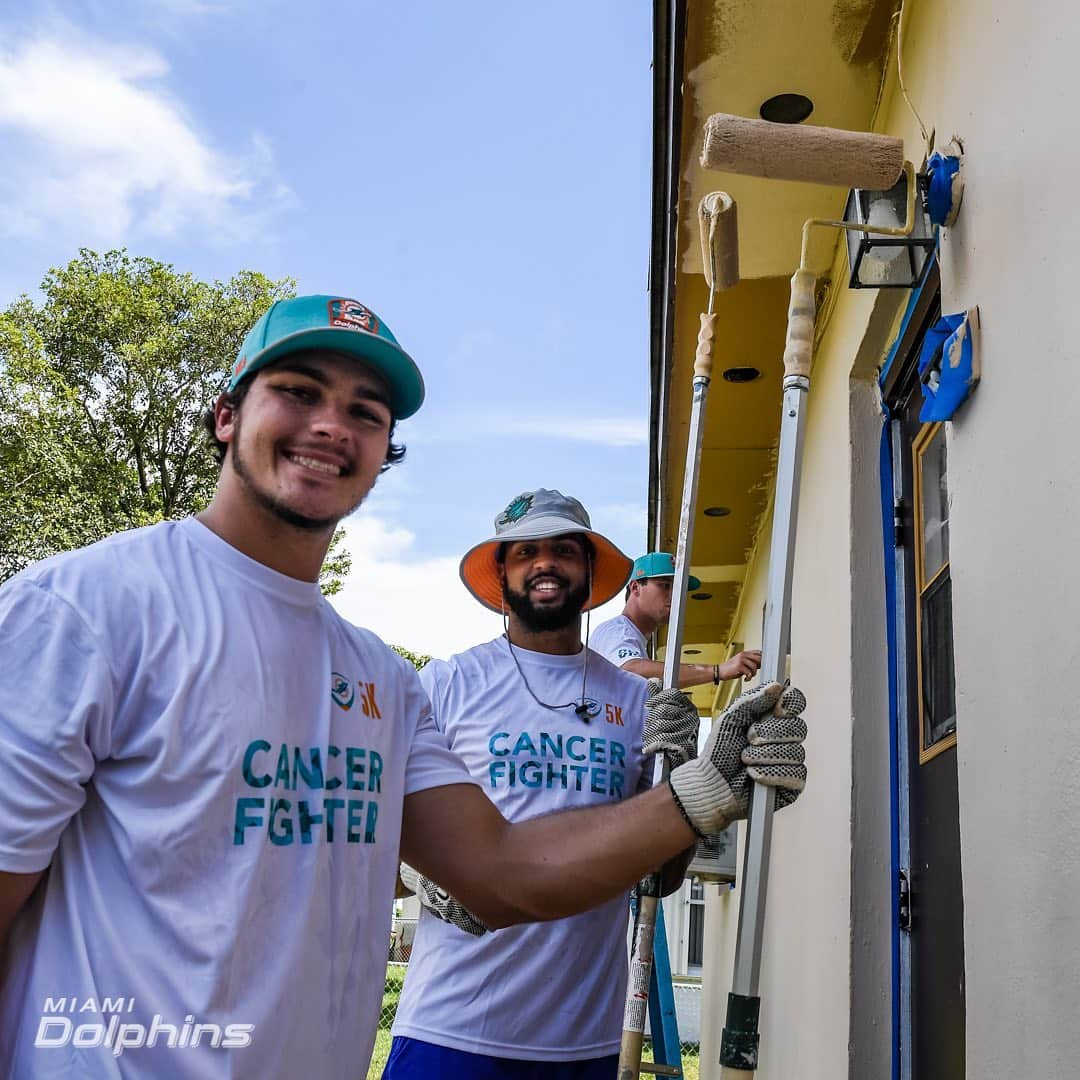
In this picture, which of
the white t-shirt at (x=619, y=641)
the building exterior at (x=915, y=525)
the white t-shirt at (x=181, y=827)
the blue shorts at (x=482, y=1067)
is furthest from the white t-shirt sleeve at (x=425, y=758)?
the white t-shirt at (x=619, y=641)

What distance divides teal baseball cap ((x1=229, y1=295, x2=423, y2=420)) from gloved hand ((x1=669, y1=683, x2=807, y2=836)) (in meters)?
0.86

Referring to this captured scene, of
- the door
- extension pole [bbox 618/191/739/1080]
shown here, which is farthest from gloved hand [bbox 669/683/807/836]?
the door

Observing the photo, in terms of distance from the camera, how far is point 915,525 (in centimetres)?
314

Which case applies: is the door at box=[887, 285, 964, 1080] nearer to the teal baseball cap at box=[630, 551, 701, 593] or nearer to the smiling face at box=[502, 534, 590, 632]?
the smiling face at box=[502, 534, 590, 632]

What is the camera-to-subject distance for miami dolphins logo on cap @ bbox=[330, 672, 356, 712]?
5.90 ft

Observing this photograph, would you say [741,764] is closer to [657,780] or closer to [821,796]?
[657,780]

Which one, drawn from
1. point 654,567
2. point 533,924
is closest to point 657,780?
point 533,924

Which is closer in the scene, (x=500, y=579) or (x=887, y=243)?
(x=887, y=243)

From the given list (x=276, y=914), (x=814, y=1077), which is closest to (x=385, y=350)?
(x=276, y=914)

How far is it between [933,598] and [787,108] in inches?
61.4

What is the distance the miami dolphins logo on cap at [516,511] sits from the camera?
3529 mm

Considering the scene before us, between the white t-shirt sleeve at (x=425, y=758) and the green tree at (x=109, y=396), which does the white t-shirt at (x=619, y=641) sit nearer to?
the white t-shirt sleeve at (x=425, y=758)

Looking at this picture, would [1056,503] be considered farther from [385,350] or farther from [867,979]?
[867,979]

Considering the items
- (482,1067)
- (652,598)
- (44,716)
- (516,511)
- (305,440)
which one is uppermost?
(652,598)
